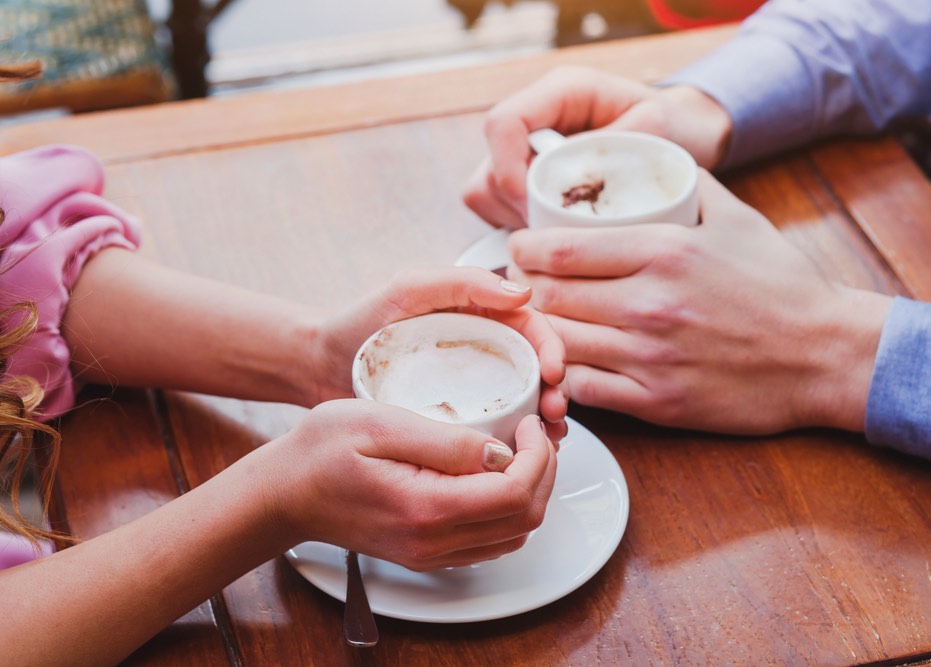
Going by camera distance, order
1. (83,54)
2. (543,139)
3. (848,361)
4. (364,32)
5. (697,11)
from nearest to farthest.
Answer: (848,361)
(543,139)
(83,54)
(697,11)
(364,32)

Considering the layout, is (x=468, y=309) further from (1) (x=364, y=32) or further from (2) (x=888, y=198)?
(1) (x=364, y=32)

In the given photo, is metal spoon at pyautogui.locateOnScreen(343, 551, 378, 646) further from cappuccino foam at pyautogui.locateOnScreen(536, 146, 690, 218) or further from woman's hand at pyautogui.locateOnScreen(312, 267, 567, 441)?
cappuccino foam at pyautogui.locateOnScreen(536, 146, 690, 218)

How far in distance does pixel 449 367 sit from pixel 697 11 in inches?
79.7

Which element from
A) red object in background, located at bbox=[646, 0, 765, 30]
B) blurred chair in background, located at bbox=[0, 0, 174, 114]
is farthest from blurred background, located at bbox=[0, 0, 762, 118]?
blurred chair in background, located at bbox=[0, 0, 174, 114]

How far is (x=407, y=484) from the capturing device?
654 mm

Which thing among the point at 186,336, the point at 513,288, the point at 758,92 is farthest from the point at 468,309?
the point at 758,92

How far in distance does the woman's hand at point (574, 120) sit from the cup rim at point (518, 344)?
0.28 metres

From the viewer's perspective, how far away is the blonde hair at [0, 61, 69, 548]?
721 millimetres

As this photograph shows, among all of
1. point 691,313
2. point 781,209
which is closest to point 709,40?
point 781,209

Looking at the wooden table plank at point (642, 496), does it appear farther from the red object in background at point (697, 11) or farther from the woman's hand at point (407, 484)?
the red object in background at point (697, 11)

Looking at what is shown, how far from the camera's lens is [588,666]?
67 cm

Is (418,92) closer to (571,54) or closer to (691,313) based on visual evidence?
(571,54)

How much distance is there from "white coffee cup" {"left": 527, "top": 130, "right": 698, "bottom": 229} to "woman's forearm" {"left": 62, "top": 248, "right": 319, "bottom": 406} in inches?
9.8

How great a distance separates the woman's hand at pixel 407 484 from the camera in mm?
646
